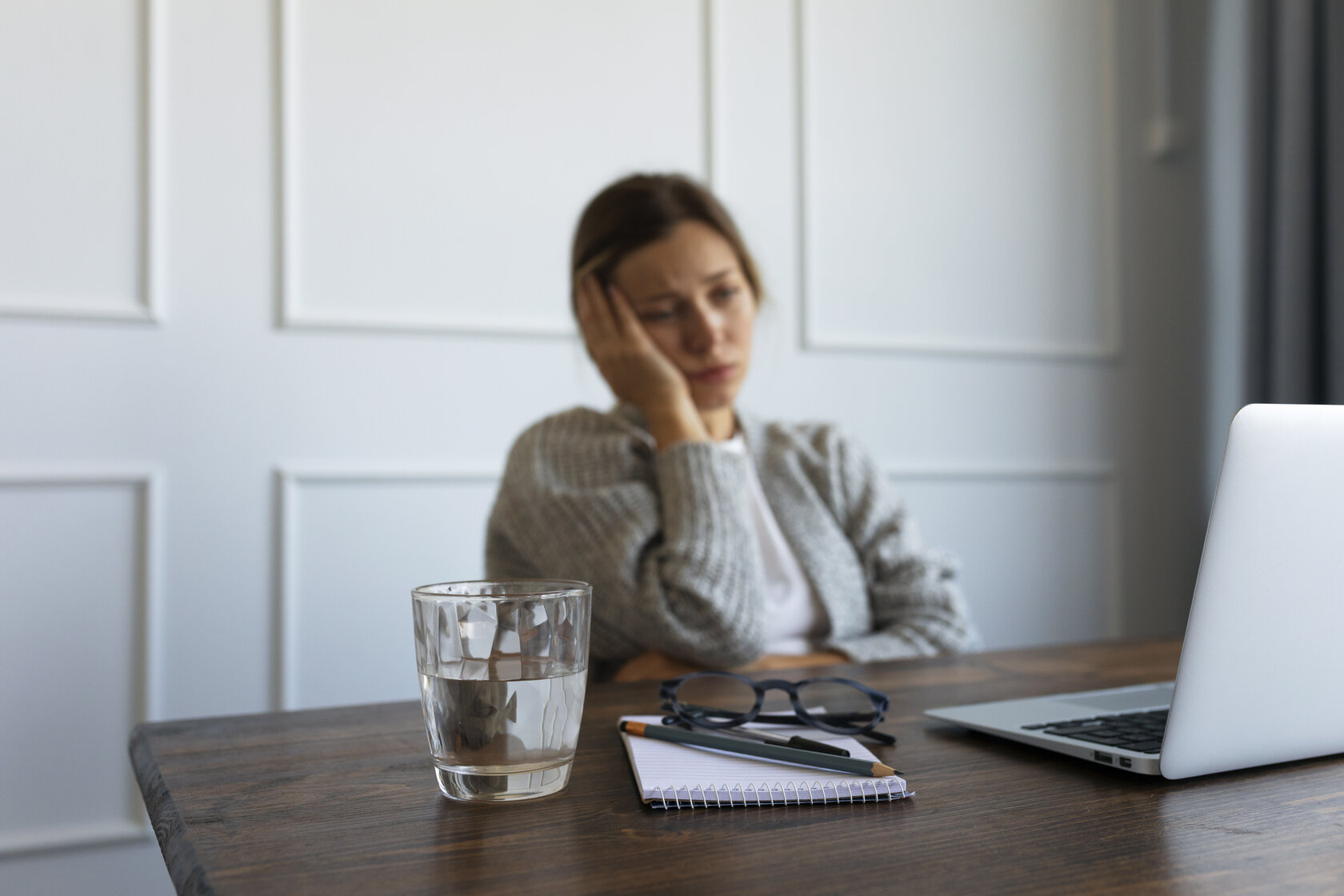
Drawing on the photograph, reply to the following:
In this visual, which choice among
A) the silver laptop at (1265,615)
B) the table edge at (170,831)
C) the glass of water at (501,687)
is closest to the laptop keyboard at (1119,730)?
the silver laptop at (1265,615)

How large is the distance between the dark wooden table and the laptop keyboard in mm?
23

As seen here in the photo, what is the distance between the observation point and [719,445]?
121cm

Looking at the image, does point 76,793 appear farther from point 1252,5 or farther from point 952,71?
point 1252,5

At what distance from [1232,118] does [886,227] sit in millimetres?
940

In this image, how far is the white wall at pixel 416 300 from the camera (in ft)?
4.87

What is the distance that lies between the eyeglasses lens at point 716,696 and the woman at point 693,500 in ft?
0.72

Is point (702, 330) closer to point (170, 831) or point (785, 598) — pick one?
point (785, 598)

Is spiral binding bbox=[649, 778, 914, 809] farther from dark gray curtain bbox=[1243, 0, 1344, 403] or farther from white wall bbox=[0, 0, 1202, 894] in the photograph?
dark gray curtain bbox=[1243, 0, 1344, 403]

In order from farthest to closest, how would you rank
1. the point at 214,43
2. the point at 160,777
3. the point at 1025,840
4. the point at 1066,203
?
the point at 1066,203 < the point at 214,43 < the point at 160,777 < the point at 1025,840

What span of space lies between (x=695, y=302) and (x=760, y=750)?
85cm

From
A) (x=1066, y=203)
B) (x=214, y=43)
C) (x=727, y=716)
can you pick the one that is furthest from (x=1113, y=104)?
(x=727, y=716)

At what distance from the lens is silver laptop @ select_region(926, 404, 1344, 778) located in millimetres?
473

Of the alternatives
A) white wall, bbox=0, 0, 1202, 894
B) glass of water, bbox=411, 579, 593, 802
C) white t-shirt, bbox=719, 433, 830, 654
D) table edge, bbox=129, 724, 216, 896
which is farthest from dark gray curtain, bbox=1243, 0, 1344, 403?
table edge, bbox=129, 724, 216, 896

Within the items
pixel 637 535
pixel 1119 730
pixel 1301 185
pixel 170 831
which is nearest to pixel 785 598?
pixel 637 535
